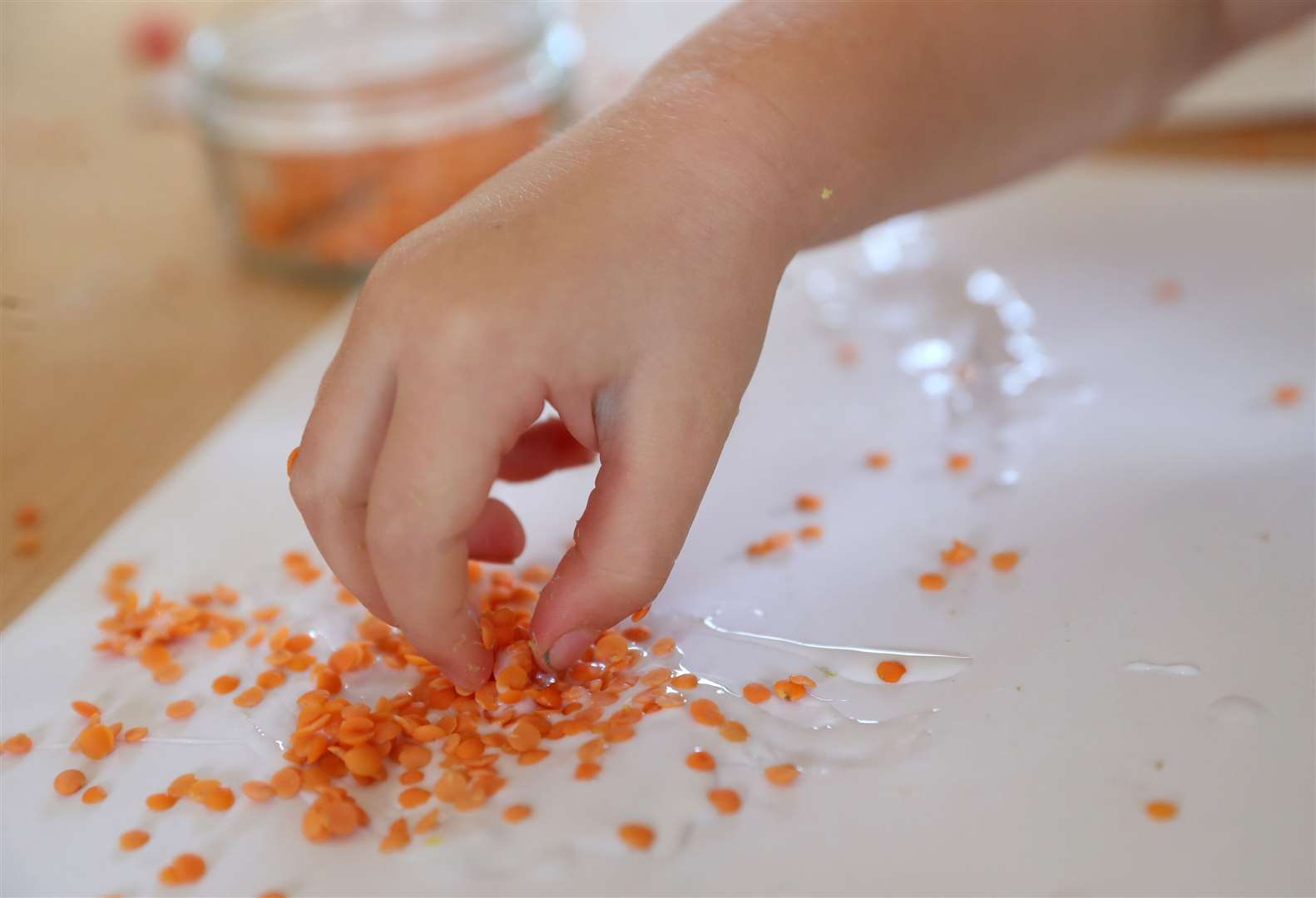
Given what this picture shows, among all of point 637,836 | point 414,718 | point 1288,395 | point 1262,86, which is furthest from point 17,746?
point 1262,86

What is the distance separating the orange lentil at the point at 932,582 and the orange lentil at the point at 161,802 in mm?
325

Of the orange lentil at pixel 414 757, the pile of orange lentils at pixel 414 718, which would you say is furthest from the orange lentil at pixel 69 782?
the orange lentil at pixel 414 757

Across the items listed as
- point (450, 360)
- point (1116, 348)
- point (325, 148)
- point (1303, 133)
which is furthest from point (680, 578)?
point (1303, 133)

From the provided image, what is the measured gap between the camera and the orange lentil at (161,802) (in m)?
0.45

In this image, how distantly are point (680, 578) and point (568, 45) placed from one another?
22.8 inches

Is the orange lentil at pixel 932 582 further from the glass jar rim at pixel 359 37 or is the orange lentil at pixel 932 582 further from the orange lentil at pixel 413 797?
the glass jar rim at pixel 359 37

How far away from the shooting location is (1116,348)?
2.35 ft

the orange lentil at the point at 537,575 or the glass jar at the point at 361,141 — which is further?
the glass jar at the point at 361,141

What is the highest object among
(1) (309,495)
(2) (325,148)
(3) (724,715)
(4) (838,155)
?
(2) (325,148)

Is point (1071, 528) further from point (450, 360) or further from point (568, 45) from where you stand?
point (568, 45)

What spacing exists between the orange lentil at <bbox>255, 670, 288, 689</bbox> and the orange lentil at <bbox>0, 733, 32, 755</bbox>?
0.09 m

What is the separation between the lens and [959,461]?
2.05 ft

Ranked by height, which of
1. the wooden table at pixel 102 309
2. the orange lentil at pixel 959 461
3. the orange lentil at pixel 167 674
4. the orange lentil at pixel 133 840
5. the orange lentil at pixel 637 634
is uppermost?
the wooden table at pixel 102 309

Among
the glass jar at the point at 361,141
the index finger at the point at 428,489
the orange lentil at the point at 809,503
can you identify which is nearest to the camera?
the index finger at the point at 428,489
